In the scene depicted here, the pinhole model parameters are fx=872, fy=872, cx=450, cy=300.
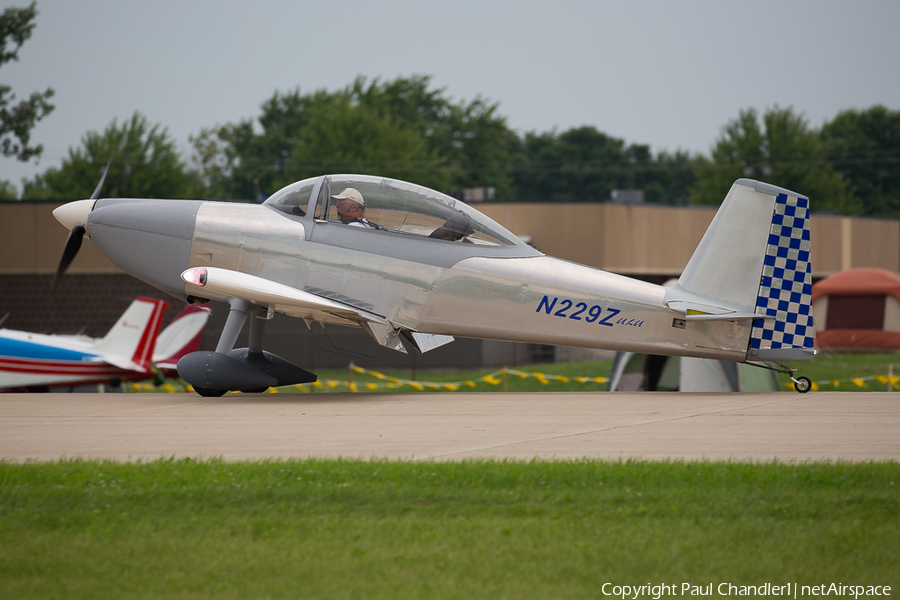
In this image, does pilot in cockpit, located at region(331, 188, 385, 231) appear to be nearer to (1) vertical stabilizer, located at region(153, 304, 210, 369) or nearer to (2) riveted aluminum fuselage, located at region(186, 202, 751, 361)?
(2) riveted aluminum fuselage, located at region(186, 202, 751, 361)

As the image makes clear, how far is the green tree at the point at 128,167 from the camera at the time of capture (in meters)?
62.8

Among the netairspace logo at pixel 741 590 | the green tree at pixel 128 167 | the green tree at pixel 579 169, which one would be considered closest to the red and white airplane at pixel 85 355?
the netairspace logo at pixel 741 590

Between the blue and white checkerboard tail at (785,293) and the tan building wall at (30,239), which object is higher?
the tan building wall at (30,239)

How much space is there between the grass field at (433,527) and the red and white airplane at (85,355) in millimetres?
13056

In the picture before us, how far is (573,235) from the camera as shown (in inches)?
1384

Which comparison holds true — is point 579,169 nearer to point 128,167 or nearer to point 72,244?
point 128,167

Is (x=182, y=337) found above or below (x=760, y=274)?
below

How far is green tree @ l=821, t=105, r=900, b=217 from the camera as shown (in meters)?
86.3

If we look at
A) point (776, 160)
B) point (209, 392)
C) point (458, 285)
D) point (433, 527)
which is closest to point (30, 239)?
point (209, 392)

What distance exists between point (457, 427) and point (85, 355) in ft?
43.6

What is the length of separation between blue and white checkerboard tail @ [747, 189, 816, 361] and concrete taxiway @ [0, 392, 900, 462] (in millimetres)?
596

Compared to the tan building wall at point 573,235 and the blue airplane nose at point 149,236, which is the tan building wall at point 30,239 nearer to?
the tan building wall at point 573,235

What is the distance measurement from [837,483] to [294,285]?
5.91 metres

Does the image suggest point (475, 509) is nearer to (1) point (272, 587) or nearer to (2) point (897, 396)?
(1) point (272, 587)
